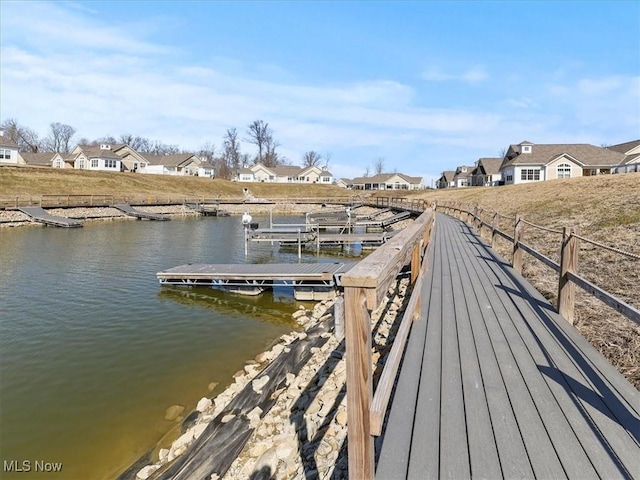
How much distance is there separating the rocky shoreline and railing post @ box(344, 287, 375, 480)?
1.29 meters

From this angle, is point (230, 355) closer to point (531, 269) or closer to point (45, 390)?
point (45, 390)

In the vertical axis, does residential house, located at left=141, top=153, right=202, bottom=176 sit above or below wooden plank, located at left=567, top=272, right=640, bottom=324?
above

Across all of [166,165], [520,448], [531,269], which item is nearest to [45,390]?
[520,448]

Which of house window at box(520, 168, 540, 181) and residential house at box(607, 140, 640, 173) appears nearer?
residential house at box(607, 140, 640, 173)

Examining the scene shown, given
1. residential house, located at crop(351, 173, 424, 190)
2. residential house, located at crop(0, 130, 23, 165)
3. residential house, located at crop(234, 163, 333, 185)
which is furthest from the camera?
residential house, located at crop(351, 173, 424, 190)

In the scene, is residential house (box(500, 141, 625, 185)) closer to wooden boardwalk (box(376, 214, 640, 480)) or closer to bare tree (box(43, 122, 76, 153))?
wooden boardwalk (box(376, 214, 640, 480))

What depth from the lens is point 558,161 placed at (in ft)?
157

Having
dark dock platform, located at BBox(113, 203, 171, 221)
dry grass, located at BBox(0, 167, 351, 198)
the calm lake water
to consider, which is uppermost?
dry grass, located at BBox(0, 167, 351, 198)

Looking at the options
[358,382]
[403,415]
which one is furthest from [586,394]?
[358,382]

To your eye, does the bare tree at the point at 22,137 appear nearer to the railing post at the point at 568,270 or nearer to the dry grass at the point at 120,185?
the dry grass at the point at 120,185

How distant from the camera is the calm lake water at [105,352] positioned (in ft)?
19.2

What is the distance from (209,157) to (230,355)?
122 metres

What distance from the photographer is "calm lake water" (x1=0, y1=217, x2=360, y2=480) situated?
5.84m

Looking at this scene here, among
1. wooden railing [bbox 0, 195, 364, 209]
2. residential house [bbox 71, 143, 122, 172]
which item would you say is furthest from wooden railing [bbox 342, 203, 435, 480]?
residential house [bbox 71, 143, 122, 172]
